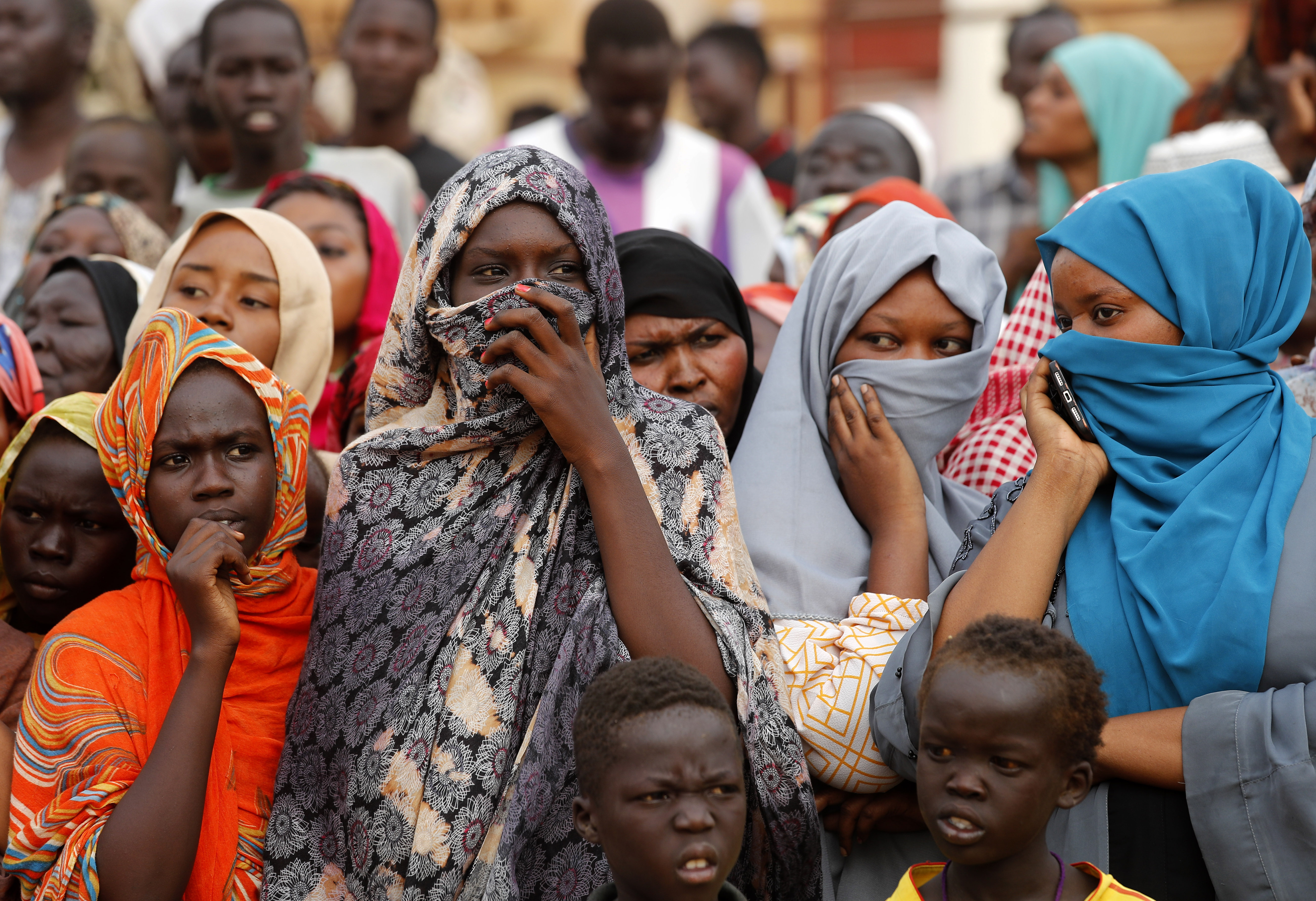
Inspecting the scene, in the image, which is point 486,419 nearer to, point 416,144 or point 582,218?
point 582,218

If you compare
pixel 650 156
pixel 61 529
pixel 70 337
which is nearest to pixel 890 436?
Answer: pixel 61 529

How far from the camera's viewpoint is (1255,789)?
233 centimetres

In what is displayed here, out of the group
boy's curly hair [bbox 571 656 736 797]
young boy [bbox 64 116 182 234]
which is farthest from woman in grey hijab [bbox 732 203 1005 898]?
young boy [bbox 64 116 182 234]

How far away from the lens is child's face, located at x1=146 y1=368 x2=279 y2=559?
2846mm

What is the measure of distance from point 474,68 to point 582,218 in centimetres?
830

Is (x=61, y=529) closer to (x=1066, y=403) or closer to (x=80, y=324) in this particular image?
(x=80, y=324)

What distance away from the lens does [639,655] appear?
2.58 m

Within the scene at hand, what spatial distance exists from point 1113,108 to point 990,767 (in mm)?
4699

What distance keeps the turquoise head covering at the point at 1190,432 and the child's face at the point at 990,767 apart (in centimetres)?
34

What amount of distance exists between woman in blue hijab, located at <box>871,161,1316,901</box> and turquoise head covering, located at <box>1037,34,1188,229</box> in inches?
140

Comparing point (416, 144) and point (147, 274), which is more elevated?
point (416, 144)

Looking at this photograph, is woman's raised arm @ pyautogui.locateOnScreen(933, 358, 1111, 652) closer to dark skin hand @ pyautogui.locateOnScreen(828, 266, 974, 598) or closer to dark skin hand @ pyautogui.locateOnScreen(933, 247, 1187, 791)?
dark skin hand @ pyautogui.locateOnScreen(933, 247, 1187, 791)

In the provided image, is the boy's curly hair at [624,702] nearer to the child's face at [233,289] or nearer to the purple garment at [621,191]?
the child's face at [233,289]

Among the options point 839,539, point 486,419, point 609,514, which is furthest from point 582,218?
point 839,539
